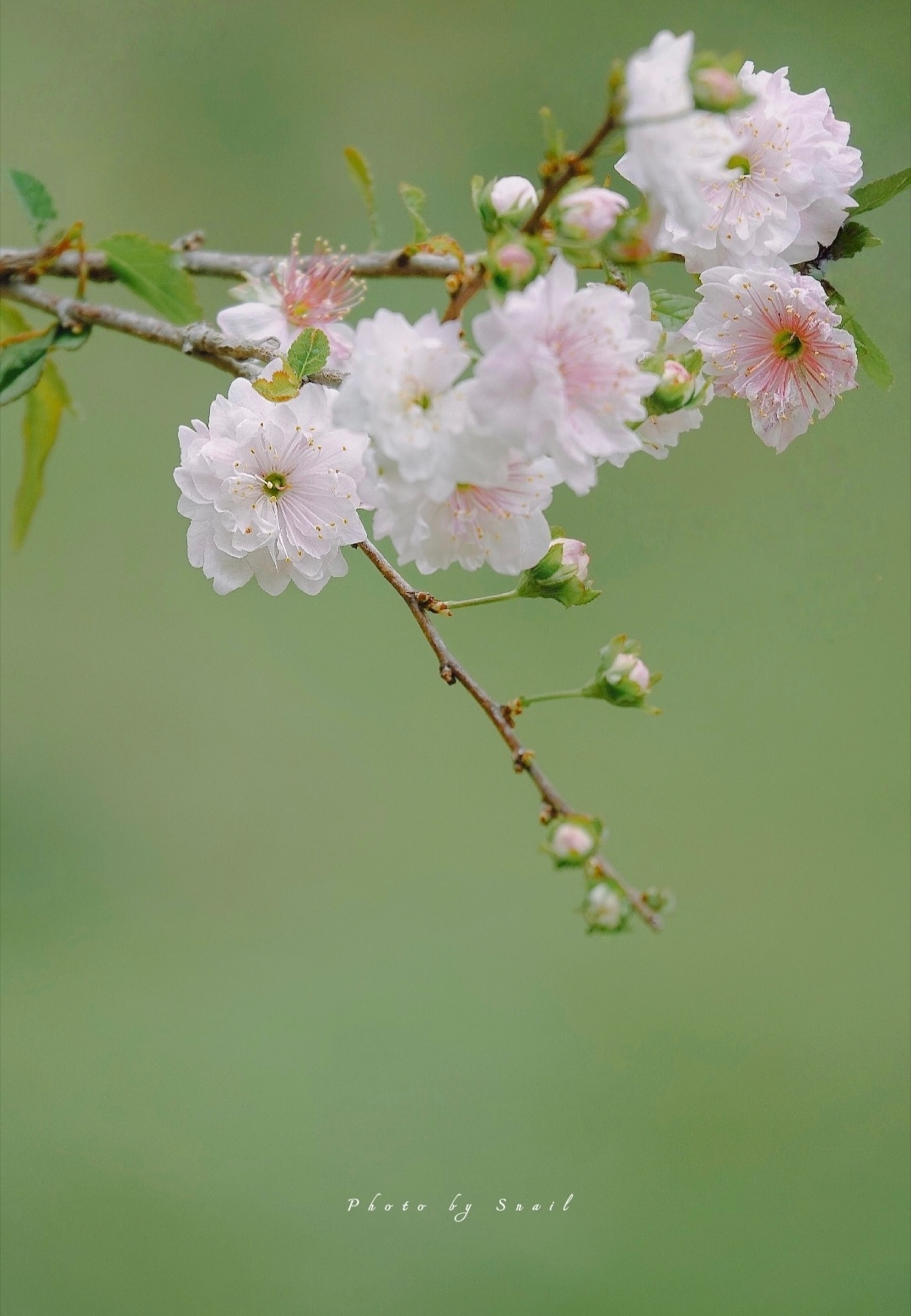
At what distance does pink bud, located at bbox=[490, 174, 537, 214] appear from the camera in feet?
1.65

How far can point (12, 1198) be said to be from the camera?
175cm

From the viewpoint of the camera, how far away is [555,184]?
0.46 m

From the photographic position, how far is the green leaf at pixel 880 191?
24.6 inches

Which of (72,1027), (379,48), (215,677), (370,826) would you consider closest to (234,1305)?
(72,1027)

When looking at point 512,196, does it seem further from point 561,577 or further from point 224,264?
point 224,264

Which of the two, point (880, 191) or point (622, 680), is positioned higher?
point (880, 191)

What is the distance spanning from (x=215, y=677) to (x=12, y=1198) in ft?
3.14

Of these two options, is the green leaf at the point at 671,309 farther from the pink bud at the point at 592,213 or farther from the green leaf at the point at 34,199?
the green leaf at the point at 34,199

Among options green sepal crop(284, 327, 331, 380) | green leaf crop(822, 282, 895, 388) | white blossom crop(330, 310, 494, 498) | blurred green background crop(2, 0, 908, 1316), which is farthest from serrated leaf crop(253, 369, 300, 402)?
blurred green background crop(2, 0, 908, 1316)

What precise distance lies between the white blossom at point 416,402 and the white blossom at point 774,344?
0.75 ft

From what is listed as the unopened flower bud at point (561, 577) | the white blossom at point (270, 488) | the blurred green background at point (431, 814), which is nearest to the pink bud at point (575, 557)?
the unopened flower bud at point (561, 577)

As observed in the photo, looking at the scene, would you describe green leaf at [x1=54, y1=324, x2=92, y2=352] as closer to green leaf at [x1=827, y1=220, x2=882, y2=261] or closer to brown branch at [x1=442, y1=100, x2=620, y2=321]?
brown branch at [x1=442, y1=100, x2=620, y2=321]

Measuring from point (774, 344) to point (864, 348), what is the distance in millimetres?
58

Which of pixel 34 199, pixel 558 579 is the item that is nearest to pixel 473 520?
pixel 558 579
